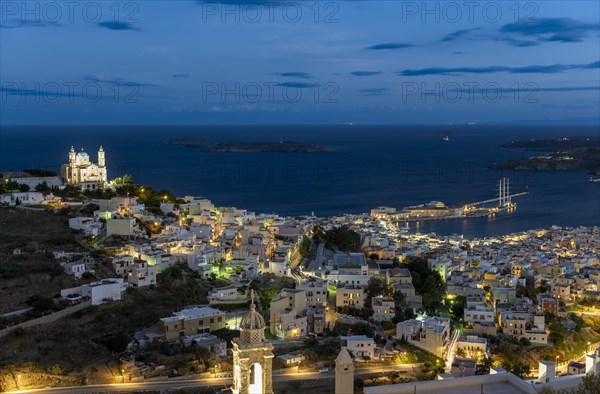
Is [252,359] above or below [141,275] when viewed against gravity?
above

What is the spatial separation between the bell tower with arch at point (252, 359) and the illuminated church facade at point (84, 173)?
1720 centimetres

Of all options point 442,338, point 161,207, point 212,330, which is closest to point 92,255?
point 212,330

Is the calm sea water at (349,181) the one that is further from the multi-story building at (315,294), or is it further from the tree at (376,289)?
the multi-story building at (315,294)

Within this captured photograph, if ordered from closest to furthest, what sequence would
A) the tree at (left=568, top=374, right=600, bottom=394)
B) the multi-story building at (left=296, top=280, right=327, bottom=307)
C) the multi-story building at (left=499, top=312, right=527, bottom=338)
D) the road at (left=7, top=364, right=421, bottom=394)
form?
the tree at (left=568, top=374, right=600, bottom=394) → the road at (left=7, top=364, right=421, bottom=394) → the multi-story building at (left=499, top=312, right=527, bottom=338) → the multi-story building at (left=296, top=280, right=327, bottom=307)

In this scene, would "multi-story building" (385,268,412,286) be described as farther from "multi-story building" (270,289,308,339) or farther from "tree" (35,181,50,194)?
"tree" (35,181,50,194)

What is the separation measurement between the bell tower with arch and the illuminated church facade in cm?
1720

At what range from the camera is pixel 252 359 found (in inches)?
205

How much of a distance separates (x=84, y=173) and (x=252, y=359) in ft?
59.5

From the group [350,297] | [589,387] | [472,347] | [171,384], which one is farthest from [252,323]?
[350,297]

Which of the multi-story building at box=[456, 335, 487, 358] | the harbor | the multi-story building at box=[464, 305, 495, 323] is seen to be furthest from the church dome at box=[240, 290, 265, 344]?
the harbor

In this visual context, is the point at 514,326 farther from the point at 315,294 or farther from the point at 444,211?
the point at 444,211

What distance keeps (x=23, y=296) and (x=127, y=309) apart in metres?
1.81

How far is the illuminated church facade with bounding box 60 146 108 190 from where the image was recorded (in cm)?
2145

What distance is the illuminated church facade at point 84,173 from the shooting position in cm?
2145
